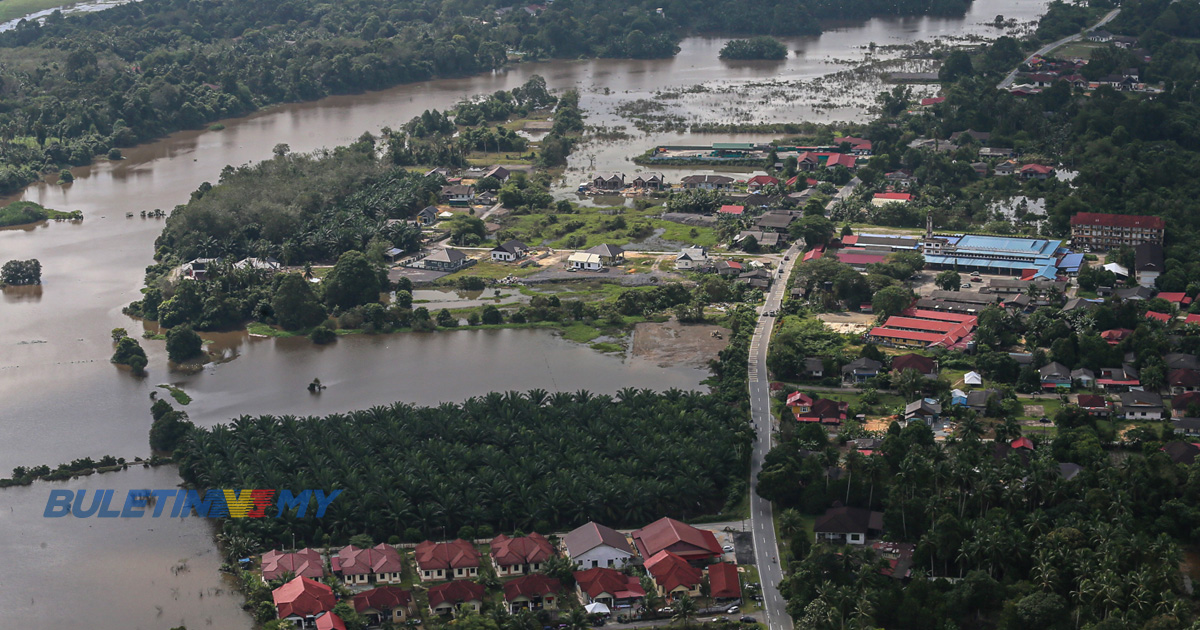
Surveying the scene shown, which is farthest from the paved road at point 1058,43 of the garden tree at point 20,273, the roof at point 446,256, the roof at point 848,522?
the roof at point 848,522

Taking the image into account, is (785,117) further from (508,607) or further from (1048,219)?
(508,607)

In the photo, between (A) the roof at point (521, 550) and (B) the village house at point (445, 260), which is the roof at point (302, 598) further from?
(B) the village house at point (445, 260)

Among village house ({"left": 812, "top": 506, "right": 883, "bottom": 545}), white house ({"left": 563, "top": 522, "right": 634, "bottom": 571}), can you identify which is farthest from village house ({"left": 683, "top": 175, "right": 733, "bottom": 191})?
white house ({"left": 563, "top": 522, "right": 634, "bottom": 571})

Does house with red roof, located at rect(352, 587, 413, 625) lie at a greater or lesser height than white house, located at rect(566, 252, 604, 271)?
lesser

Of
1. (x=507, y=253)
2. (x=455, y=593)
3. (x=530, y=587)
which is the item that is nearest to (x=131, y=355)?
(x=507, y=253)

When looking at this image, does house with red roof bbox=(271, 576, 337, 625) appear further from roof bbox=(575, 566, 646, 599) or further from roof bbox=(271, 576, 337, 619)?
roof bbox=(575, 566, 646, 599)
